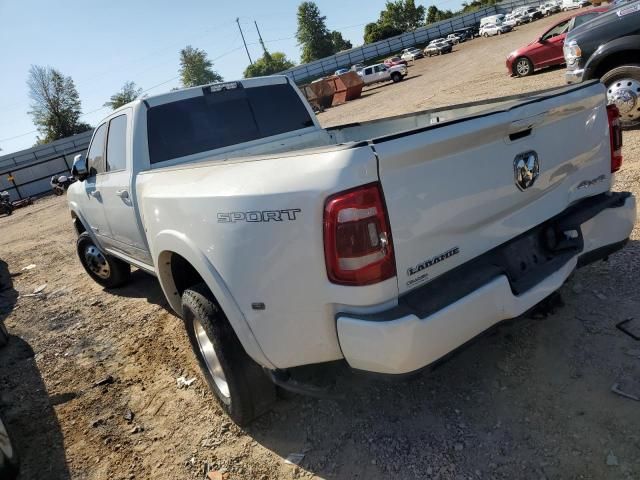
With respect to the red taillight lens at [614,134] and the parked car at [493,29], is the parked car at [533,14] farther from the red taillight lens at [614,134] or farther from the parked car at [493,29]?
the red taillight lens at [614,134]

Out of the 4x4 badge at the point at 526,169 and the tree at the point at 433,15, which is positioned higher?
the tree at the point at 433,15

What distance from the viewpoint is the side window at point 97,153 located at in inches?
183

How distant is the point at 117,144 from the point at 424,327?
3382 millimetres

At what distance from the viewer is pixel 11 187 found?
103ft

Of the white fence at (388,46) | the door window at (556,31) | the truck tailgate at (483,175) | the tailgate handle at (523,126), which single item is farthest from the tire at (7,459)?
the white fence at (388,46)

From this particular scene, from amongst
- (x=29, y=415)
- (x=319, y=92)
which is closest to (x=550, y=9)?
(x=319, y=92)

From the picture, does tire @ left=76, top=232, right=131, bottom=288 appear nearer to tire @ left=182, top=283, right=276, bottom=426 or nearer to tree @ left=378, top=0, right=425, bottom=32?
tire @ left=182, top=283, right=276, bottom=426

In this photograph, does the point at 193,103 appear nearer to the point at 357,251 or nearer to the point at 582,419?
the point at 357,251

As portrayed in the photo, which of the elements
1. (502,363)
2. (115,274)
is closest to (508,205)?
(502,363)

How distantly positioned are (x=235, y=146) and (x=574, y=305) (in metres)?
2.89

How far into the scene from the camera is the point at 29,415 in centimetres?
363

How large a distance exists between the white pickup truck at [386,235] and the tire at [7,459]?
1.19 metres

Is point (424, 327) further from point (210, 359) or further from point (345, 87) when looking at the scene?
point (345, 87)

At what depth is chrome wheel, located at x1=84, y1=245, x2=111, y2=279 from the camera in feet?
19.1
